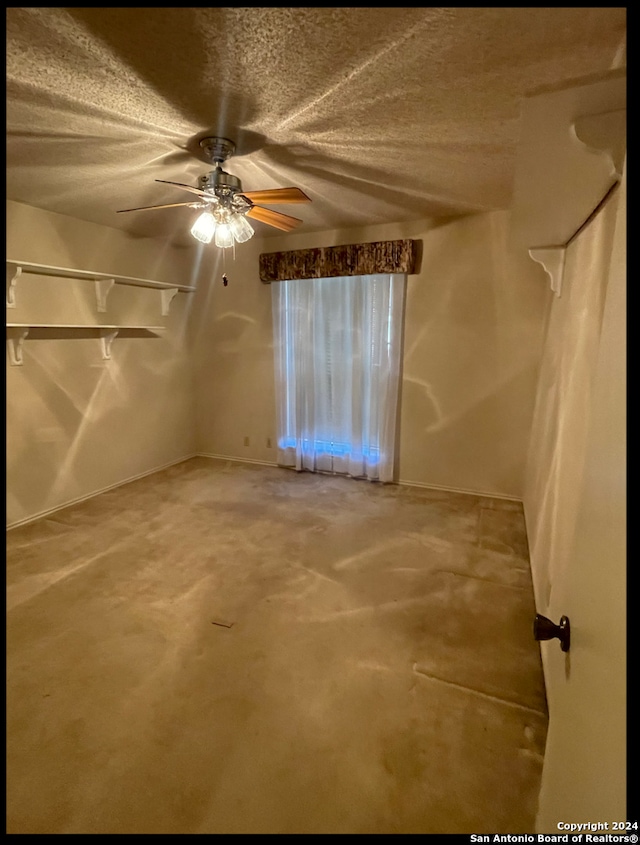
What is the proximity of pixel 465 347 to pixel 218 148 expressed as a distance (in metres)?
2.43

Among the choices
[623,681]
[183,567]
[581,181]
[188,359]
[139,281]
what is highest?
[139,281]

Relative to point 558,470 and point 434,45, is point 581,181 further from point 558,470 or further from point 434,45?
point 558,470

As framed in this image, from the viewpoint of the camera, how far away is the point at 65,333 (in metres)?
3.31

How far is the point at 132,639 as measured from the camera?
1.98 m

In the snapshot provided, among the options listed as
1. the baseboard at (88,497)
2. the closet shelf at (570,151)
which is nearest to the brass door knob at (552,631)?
the closet shelf at (570,151)

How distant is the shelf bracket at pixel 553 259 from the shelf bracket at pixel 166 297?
3.18 m

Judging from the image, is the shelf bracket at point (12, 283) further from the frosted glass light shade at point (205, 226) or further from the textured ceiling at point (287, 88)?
the frosted glass light shade at point (205, 226)

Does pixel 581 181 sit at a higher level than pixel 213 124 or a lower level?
lower

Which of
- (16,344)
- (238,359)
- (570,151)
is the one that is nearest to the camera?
(570,151)

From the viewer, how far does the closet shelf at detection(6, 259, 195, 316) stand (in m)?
2.75

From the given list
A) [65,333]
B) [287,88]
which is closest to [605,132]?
[287,88]

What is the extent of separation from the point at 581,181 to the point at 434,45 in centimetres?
63

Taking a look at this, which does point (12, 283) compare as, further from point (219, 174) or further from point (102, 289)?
point (219, 174)

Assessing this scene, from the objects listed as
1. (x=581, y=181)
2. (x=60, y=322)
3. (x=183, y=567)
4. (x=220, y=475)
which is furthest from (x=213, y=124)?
(x=220, y=475)
